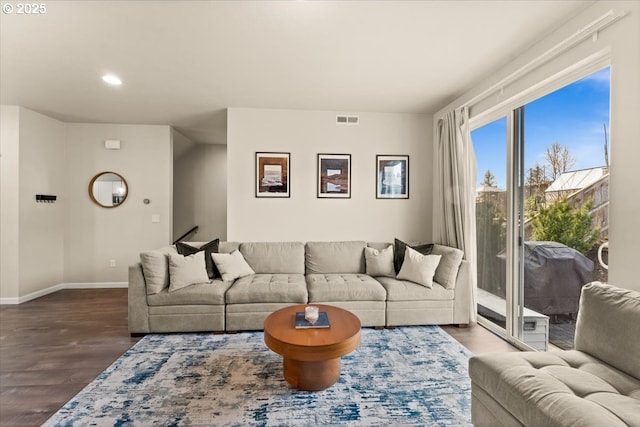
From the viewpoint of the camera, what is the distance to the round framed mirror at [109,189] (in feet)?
15.8

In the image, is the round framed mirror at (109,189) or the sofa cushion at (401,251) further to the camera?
the round framed mirror at (109,189)

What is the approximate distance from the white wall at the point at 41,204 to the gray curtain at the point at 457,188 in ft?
18.8

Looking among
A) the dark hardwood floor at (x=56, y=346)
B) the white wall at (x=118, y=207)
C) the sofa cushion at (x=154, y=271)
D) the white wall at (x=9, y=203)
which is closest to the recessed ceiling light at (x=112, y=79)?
the white wall at (x=118, y=207)

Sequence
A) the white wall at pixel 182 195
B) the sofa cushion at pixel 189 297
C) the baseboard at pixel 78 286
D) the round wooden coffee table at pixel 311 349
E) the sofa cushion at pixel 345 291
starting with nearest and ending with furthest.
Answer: the round wooden coffee table at pixel 311 349 < the sofa cushion at pixel 189 297 < the sofa cushion at pixel 345 291 < the baseboard at pixel 78 286 < the white wall at pixel 182 195

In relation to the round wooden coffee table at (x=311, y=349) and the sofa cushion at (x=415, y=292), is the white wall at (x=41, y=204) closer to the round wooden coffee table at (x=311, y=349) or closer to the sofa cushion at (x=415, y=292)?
the round wooden coffee table at (x=311, y=349)

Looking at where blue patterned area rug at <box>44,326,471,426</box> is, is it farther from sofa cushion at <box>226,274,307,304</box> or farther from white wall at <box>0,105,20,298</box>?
white wall at <box>0,105,20,298</box>

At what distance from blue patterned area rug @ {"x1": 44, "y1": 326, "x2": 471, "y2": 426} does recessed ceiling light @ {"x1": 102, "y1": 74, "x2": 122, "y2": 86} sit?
270cm

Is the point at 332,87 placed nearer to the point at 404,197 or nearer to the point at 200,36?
the point at 200,36

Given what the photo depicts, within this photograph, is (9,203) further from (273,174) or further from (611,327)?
(611,327)

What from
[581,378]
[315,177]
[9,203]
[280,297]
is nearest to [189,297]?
[280,297]

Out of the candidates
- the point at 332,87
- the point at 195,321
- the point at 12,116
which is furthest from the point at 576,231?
the point at 12,116

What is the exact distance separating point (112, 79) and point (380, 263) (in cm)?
359

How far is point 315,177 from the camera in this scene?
4.29 m

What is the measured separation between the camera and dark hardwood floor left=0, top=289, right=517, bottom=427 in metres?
1.98
